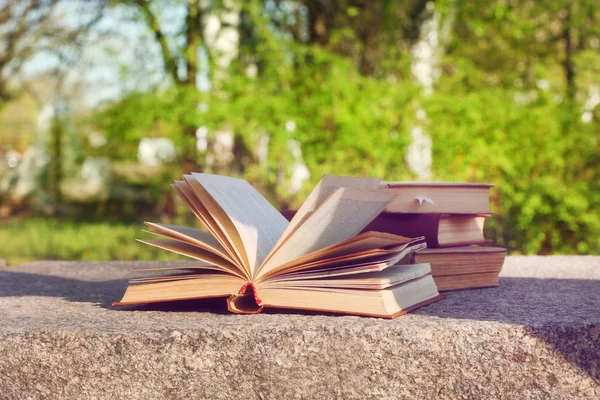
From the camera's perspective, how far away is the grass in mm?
6520

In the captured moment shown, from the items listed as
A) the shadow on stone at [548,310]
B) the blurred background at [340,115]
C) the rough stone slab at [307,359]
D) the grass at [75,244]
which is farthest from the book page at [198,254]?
the grass at [75,244]

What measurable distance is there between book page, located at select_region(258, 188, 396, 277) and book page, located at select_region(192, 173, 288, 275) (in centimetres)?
6

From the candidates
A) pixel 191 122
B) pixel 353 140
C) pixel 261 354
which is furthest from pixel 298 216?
pixel 191 122

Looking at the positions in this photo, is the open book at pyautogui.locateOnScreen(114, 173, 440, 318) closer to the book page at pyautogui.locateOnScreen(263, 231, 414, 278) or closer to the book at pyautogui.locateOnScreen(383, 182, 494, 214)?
the book page at pyautogui.locateOnScreen(263, 231, 414, 278)

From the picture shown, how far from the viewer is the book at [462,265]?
6.20ft

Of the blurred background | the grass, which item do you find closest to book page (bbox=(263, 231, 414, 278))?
the blurred background


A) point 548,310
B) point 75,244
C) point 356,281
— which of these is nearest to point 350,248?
point 356,281

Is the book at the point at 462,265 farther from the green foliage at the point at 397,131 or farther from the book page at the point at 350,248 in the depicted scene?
the green foliage at the point at 397,131

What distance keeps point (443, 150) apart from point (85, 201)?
7652mm

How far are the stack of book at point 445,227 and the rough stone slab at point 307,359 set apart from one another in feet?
1.49

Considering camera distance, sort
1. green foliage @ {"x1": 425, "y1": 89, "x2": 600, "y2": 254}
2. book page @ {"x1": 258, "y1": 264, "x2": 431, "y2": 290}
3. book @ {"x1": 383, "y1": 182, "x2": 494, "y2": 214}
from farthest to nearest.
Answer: green foliage @ {"x1": 425, "y1": 89, "x2": 600, "y2": 254}, book @ {"x1": 383, "y1": 182, "x2": 494, "y2": 214}, book page @ {"x1": 258, "y1": 264, "x2": 431, "y2": 290}

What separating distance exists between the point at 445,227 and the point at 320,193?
16.1 inches

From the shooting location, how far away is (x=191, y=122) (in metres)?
5.59

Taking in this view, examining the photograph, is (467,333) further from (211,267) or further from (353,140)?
(353,140)
